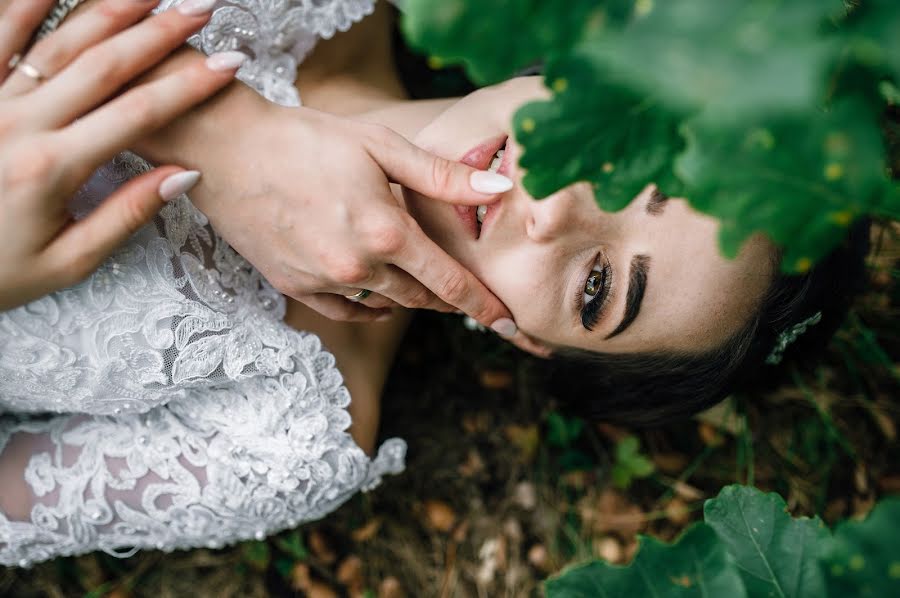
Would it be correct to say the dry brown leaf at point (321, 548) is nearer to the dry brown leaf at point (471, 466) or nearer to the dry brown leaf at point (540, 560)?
the dry brown leaf at point (471, 466)

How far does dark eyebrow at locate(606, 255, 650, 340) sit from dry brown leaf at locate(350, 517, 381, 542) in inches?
67.3

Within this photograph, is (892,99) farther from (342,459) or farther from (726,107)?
(342,459)

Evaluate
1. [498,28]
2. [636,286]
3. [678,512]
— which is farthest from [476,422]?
[498,28]

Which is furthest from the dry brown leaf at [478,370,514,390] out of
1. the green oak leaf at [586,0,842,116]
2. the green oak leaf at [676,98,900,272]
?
the green oak leaf at [586,0,842,116]

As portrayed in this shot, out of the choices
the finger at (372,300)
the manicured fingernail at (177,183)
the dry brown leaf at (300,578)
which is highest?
the manicured fingernail at (177,183)

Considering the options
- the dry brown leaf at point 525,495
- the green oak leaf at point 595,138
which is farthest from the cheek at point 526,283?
the dry brown leaf at point 525,495

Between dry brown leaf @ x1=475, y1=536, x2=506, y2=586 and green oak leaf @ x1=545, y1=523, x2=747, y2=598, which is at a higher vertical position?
green oak leaf @ x1=545, y1=523, x2=747, y2=598

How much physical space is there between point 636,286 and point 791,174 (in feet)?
3.31

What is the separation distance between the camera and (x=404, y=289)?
1.78m

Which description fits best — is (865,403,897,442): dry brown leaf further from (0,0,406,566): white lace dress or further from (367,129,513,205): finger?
(367,129,513,205): finger

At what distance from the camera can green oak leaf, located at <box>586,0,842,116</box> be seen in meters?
0.57

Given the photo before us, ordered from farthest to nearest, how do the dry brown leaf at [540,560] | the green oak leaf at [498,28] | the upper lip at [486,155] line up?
the dry brown leaf at [540,560] < the upper lip at [486,155] < the green oak leaf at [498,28]

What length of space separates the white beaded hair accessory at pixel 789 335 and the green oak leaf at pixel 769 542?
91 centimetres

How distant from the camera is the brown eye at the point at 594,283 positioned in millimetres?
1763
